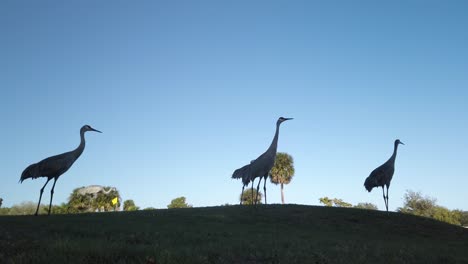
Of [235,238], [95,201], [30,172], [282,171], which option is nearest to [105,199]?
[95,201]

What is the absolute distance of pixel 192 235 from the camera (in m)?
14.6

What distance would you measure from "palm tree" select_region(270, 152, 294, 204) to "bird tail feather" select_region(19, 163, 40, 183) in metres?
56.2

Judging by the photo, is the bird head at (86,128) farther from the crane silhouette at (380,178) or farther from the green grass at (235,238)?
the crane silhouette at (380,178)

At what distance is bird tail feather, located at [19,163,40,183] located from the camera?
21141 mm

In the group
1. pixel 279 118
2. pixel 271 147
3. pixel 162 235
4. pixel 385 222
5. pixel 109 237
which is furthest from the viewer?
pixel 279 118

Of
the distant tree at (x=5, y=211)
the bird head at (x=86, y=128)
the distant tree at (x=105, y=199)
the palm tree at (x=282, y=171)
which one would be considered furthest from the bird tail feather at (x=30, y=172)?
the distant tree at (x=5, y=211)

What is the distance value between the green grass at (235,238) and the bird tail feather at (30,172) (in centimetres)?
403

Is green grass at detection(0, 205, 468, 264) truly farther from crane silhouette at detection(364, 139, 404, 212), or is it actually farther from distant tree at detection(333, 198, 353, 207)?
distant tree at detection(333, 198, 353, 207)

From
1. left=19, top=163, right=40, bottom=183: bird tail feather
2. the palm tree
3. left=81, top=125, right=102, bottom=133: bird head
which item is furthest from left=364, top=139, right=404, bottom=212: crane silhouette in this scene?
the palm tree

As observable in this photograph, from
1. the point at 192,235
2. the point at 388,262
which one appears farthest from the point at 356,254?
the point at 192,235

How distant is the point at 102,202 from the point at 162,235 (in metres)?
49.0

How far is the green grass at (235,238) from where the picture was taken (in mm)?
9344

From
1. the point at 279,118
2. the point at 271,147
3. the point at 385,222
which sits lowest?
the point at 385,222

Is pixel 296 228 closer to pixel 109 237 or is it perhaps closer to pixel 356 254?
pixel 356 254
